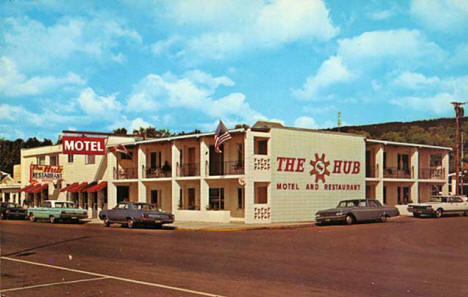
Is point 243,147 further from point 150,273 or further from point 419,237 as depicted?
point 150,273

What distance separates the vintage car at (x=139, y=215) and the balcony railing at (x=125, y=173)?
13.3 m

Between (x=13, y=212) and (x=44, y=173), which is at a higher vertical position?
(x=44, y=173)

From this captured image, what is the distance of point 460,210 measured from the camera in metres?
40.9

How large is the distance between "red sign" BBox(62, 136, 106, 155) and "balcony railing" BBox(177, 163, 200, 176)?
8.51 m

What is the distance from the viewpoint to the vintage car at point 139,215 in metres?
31.4

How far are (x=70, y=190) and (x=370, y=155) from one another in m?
27.0

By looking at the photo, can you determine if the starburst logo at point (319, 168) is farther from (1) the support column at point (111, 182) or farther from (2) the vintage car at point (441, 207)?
(1) the support column at point (111, 182)

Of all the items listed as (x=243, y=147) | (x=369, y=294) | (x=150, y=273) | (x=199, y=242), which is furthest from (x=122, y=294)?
(x=243, y=147)

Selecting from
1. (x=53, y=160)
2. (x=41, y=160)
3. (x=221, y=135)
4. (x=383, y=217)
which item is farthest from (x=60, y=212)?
(x=383, y=217)

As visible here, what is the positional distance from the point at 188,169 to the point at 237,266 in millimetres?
27979

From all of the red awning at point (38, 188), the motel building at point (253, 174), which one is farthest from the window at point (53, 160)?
the red awning at point (38, 188)

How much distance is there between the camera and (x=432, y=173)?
51.0 metres

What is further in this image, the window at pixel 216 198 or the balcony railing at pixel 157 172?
the balcony railing at pixel 157 172

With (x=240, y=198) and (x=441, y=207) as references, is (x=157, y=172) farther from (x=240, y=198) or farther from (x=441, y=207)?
(x=441, y=207)
